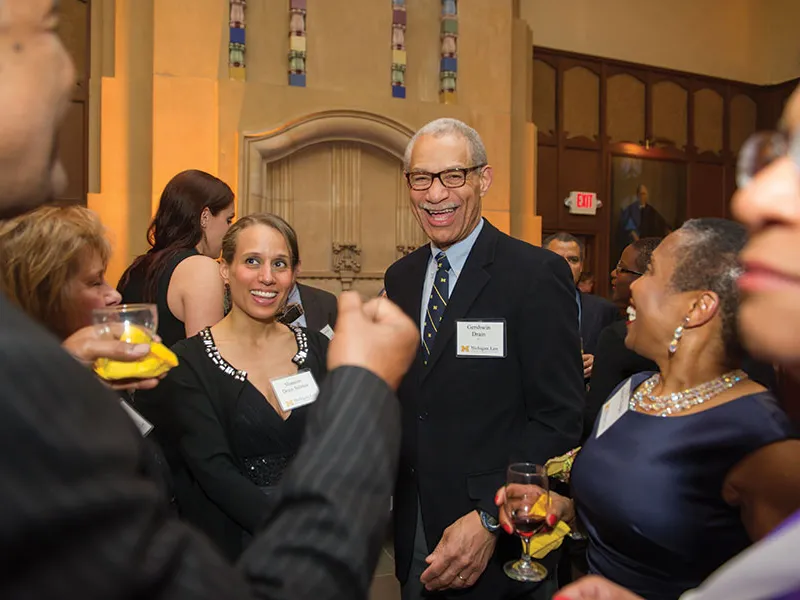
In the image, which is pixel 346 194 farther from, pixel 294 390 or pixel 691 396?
pixel 691 396

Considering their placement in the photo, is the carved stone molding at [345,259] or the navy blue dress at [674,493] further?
the carved stone molding at [345,259]

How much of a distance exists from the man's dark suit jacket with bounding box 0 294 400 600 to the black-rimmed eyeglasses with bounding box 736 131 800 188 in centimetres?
62

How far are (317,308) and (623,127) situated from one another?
24.4 feet

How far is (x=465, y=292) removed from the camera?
225 cm

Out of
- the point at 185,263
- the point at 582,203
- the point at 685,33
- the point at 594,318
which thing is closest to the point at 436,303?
the point at 185,263

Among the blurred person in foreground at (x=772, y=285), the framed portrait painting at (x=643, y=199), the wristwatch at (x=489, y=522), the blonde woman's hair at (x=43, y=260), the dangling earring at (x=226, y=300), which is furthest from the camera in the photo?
the framed portrait painting at (x=643, y=199)

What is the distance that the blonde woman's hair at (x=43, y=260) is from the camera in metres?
1.86

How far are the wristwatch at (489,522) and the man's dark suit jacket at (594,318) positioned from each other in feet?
9.29

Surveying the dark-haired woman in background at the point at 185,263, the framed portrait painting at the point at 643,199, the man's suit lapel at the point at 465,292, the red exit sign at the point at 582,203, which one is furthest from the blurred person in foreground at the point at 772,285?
the framed portrait painting at the point at 643,199

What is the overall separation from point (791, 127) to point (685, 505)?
1061 millimetres

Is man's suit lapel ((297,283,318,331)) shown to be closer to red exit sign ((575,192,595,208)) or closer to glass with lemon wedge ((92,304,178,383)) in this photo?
glass with lemon wedge ((92,304,178,383))

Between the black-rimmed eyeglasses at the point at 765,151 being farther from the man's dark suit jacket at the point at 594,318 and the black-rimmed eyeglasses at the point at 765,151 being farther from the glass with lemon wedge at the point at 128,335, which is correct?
the man's dark suit jacket at the point at 594,318

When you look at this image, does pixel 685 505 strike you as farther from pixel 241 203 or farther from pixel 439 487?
pixel 241 203

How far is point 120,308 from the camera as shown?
178 centimetres
